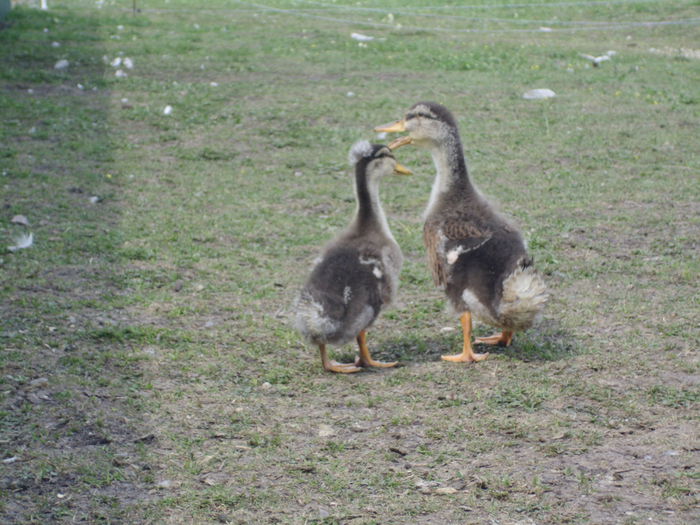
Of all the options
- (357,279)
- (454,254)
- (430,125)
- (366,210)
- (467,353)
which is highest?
(430,125)

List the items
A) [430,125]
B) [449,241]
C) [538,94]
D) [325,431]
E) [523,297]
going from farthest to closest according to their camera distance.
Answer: [538,94] < [430,125] < [449,241] < [523,297] < [325,431]

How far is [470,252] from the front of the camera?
5520 mm

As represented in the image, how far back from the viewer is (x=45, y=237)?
7.29m

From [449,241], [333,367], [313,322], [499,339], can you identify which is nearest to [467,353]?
[499,339]

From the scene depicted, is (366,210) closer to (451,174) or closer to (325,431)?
(451,174)

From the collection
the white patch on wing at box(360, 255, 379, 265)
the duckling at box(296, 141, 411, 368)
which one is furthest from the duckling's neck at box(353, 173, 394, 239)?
the white patch on wing at box(360, 255, 379, 265)

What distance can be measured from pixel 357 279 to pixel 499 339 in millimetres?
1062

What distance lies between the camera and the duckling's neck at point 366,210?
19.2 ft

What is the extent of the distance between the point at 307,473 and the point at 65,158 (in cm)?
631

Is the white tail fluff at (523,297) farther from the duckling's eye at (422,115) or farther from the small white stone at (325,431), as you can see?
the duckling's eye at (422,115)

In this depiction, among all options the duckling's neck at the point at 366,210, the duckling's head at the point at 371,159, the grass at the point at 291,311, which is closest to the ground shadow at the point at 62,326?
the grass at the point at 291,311

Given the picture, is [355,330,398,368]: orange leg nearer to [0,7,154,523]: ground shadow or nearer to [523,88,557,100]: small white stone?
[0,7,154,523]: ground shadow

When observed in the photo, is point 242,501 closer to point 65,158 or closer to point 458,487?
point 458,487

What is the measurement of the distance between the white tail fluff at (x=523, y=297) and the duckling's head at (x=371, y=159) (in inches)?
51.6
